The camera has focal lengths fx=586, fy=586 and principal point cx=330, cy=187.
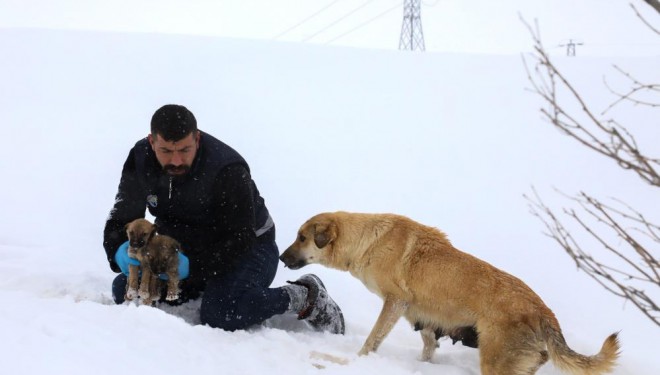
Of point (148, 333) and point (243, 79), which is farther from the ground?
point (243, 79)

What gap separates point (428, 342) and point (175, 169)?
2.10 metres

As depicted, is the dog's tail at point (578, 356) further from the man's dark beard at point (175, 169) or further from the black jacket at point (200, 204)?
the man's dark beard at point (175, 169)

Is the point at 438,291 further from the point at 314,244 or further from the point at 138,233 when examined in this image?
the point at 138,233

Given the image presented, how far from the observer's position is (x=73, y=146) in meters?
9.80

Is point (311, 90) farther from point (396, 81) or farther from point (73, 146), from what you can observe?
point (73, 146)

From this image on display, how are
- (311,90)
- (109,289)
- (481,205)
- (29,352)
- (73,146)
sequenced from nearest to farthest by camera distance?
(29,352) < (109,289) < (481,205) < (73,146) < (311,90)

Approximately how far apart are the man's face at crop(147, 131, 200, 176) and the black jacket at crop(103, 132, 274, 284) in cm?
9

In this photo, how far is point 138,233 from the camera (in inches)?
161

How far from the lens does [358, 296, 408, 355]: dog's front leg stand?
3.93 m

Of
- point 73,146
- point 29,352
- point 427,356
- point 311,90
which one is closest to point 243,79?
point 311,90

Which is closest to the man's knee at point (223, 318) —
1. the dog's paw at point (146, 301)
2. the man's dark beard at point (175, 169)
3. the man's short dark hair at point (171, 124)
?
the dog's paw at point (146, 301)

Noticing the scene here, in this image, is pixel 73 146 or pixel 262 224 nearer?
pixel 262 224

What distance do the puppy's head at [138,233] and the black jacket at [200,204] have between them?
0.63 ft

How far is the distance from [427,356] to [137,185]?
2389 millimetres
